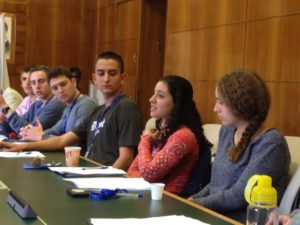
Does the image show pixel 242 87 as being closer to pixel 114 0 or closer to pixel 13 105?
pixel 13 105

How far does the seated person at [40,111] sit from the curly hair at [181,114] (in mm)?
1877

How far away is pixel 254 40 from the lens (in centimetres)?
468

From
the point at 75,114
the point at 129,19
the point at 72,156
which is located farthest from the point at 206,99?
the point at 72,156

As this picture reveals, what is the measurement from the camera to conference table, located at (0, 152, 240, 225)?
167 centimetres

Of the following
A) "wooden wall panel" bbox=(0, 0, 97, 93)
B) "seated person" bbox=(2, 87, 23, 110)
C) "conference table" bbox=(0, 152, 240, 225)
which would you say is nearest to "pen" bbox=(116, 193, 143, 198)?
"conference table" bbox=(0, 152, 240, 225)

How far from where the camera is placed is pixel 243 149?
2.31m

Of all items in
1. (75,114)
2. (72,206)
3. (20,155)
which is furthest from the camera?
(75,114)

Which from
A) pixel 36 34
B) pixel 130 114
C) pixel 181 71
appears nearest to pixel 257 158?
pixel 130 114

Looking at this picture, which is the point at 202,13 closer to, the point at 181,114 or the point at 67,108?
the point at 67,108

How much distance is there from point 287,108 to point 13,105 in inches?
126

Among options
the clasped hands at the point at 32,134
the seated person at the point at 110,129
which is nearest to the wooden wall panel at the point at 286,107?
the seated person at the point at 110,129

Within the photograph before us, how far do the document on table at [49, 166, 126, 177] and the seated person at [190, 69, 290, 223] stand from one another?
414mm

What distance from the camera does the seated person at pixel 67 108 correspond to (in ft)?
12.4

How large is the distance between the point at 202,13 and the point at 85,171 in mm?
3356
